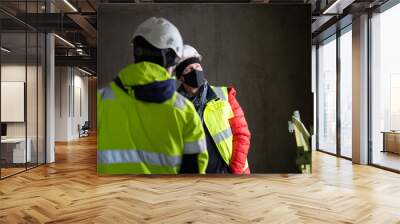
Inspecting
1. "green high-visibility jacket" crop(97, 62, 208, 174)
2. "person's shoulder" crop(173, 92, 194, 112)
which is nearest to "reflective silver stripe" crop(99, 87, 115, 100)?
"green high-visibility jacket" crop(97, 62, 208, 174)

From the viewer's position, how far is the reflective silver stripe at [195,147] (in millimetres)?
4770

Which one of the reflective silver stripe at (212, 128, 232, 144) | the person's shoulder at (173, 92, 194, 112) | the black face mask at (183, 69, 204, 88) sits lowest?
the reflective silver stripe at (212, 128, 232, 144)

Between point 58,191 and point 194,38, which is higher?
point 194,38

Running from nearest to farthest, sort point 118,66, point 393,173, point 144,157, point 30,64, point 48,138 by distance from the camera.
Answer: point 144,157 → point 118,66 → point 393,173 → point 30,64 → point 48,138

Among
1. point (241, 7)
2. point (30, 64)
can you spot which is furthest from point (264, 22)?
point (30, 64)

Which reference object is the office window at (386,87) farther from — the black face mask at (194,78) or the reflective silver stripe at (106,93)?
the reflective silver stripe at (106,93)

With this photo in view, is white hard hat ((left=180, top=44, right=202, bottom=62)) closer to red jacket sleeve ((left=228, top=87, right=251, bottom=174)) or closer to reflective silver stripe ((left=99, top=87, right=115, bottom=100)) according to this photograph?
red jacket sleeve ((left=228, top=87, right=251, bottom=174))

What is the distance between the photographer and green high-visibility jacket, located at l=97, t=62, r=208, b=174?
4617 millimetres

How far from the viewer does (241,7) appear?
5.80 m

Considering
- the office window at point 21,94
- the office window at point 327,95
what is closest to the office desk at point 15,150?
the office window at point 21,94

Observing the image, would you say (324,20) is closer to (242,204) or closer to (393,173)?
(393,173)

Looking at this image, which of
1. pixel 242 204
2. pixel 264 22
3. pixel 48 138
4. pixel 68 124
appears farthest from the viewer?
pixel 68 124

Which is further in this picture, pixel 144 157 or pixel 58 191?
pixel 58 191

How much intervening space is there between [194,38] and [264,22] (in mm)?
1023
